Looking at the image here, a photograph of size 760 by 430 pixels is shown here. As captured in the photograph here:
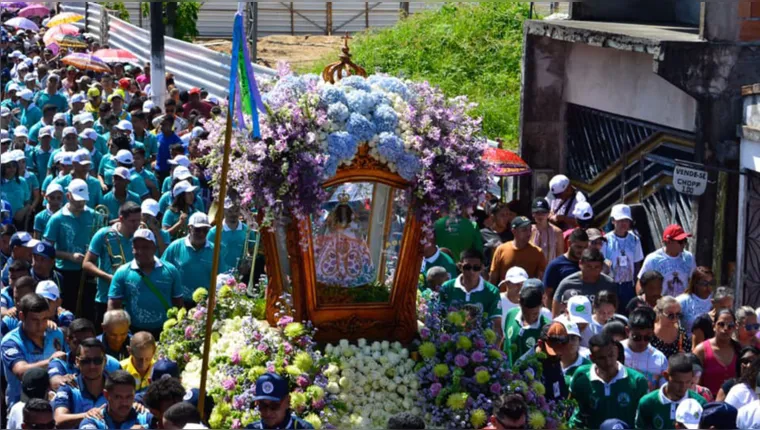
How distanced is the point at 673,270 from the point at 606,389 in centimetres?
376

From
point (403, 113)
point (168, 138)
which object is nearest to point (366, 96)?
point (403, 113)

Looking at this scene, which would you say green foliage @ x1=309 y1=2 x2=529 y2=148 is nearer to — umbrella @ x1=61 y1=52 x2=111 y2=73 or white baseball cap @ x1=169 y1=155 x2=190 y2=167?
umbrella @ x1=61 y1=52 x2=111 y2=73

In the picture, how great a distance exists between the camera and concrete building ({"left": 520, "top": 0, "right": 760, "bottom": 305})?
47.4ft

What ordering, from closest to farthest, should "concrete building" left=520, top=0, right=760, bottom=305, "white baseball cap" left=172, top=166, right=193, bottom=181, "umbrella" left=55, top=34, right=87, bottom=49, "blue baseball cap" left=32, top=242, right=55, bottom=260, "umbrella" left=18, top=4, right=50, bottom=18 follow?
1. "blue baseball cap" left=32, top=242, right=55, bottom=260
2. "concrete building" left=520, top=0, right=760, bottom=305
3. "white baseball cap" left=172, top=166, right=193, bottom=181
4. "umbrella" left=55, top=34, right=87, bottom=49
5. "umbrella" left=18, top=4, right=50, bottom=18

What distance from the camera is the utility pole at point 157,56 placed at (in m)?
22.9

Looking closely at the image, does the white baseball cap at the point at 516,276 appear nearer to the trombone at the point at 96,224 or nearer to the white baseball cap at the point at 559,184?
the white baseball cap at the point at 559,184

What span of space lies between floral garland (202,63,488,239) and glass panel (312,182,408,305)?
265 millimetres

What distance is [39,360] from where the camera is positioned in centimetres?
1006

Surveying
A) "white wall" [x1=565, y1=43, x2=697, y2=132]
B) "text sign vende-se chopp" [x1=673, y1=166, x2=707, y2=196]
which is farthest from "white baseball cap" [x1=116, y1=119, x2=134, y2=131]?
Result: "text sign vende-se chopp" [x1=673, y1=166, x2=707, y2=196]

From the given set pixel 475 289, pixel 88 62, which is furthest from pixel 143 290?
pixel 88 62

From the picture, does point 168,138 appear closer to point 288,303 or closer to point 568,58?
point 568,58

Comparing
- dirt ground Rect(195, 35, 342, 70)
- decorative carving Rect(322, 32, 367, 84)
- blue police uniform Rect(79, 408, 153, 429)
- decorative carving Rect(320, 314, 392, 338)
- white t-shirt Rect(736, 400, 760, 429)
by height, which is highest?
decorative carving Rect(322, 32, 367, 84)

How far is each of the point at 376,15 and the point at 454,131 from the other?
97.1ft

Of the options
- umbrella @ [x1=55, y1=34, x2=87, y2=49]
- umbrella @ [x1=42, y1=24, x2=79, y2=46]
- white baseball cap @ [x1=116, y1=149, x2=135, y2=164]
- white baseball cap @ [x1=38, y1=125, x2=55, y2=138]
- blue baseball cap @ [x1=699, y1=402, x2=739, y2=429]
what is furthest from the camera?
umbrella @ [x1=42, y1=24, x2=79, y2=46]
